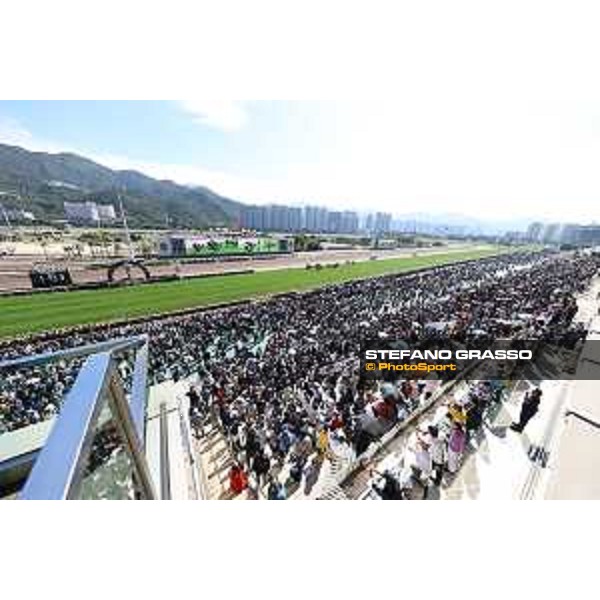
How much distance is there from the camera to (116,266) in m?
33.5

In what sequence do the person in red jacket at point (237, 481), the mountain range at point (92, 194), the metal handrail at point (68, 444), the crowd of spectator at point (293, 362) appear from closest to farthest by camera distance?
the metal handrail at point (68, 444) < the person in red jacket at point (237, 481) < the crowd of spectator at point (293, 362) < the mountain range at point (92, 194)

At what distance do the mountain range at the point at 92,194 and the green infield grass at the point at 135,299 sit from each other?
45.2m

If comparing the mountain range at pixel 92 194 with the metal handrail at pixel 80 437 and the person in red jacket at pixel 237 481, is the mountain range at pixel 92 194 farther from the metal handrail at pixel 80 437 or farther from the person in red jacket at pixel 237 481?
the metal handrail at pixel 80 437

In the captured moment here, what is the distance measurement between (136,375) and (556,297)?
23.8m

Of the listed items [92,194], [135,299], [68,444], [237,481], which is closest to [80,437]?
[68,444]

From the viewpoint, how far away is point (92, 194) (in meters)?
131

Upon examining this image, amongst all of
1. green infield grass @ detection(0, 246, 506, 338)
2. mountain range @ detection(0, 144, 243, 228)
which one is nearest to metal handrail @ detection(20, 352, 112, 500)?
green infield grass @ detection(0, 246, 506, 338)

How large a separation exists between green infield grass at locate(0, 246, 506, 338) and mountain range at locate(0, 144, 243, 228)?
45.2 m

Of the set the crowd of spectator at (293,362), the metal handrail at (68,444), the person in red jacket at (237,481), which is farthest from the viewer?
the crowd of spectator at (293,362)

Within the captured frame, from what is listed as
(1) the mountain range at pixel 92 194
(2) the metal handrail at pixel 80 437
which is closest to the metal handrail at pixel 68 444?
(2) the metal handrail at pixel 80 437

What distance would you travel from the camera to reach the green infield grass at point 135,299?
21859mm

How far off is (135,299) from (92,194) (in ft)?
393

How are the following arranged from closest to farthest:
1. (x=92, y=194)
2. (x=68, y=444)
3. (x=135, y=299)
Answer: (x=68, y=444) → (x=135, y=299) → (x=92, y=194)

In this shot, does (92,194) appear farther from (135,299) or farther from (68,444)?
(68,444)
